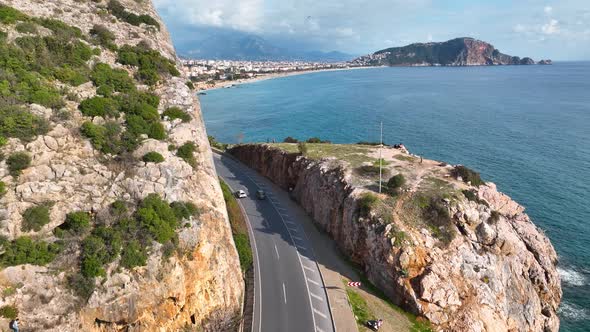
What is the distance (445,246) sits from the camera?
34.5 m

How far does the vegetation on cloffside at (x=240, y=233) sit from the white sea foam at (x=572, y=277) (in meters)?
39.8

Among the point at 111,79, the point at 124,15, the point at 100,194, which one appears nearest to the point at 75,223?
the point at 100,194

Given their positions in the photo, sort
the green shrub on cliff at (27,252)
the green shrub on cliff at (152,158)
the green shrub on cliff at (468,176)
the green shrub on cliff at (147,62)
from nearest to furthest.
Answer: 1. the green shrub on cliff at (27,252)
2. the green shrub on cliff at (152,158)
3. the green shrub on cliff at (147,62)
4. the green shrub on cliff at (468,176)

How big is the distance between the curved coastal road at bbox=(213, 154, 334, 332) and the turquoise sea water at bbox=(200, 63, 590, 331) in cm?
2879

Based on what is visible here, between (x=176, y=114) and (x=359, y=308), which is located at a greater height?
(x=176, y=114)

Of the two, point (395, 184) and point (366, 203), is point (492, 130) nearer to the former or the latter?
point (395, 184)

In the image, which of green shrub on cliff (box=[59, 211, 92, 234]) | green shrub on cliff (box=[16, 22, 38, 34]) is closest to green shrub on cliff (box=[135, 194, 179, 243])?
green shrub on cliff (box=[59, 211, 92, 234])

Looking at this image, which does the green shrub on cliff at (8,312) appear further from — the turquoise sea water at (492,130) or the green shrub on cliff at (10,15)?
the turquoise sea water at (492,130)

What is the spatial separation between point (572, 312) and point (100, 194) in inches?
1976

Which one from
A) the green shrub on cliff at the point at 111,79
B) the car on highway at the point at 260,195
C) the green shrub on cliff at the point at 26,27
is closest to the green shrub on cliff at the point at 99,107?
the green shrub on cliff at the point at 111,79

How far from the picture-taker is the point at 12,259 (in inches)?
771

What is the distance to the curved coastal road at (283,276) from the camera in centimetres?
2892

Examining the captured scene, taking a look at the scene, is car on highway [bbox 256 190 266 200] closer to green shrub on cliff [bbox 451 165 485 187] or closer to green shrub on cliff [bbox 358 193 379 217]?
green shrub on cliff [bbox 358 193 379 217]

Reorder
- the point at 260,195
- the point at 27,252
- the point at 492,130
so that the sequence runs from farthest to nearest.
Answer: the point at 492,130, the point at 260,195, the point at 27,252
